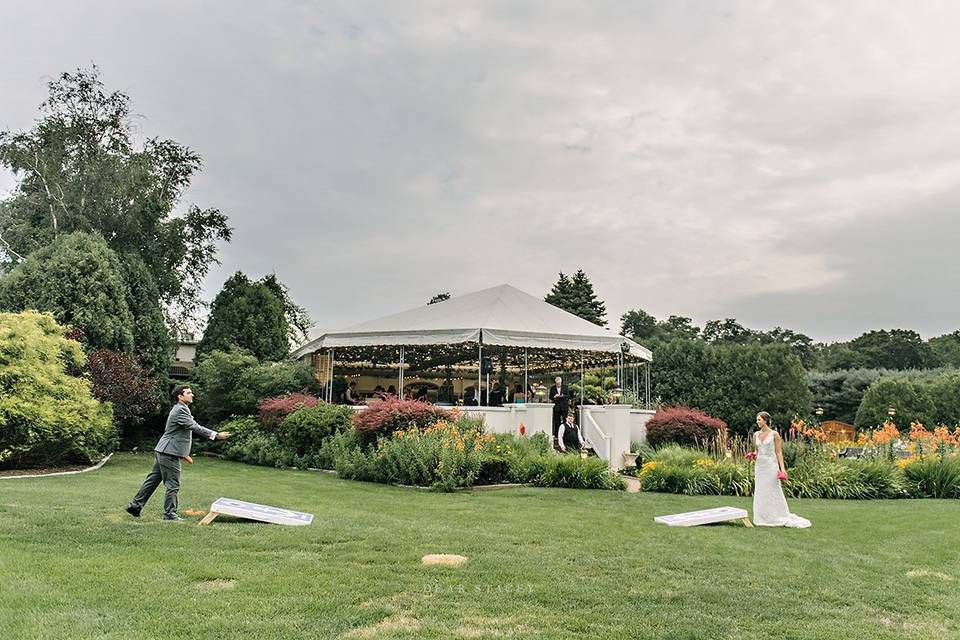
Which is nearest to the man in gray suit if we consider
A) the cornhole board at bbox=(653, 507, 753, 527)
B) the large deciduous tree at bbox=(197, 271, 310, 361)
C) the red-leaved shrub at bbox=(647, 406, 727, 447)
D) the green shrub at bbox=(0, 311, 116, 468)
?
the cornhole board at bbox=(653, 507, 753, 527)

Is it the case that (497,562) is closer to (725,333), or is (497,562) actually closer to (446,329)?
(446,329)

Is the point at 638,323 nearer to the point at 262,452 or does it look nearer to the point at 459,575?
the point at 262,452

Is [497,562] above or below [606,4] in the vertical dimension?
below

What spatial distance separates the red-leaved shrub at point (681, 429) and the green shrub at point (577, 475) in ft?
19.0

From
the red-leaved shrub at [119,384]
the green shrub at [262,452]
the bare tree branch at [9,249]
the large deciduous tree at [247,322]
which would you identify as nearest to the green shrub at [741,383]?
the large deciduous tree at [247,322]

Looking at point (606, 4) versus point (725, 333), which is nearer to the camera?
point (606, 4)

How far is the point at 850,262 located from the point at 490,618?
21.9 meters

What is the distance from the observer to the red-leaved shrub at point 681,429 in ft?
60.0

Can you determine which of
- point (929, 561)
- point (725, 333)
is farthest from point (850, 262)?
point (725, 333)

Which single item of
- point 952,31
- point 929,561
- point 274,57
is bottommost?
point 929,561

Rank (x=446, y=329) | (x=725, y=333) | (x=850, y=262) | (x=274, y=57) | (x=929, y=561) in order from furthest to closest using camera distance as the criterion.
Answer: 1. (x=725, y=333)
2. (x=850, y=262)
3. (x=446, y=329)
4. (x=274, y=57)
5. (x=929, y=561)

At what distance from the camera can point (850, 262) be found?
22344 mm

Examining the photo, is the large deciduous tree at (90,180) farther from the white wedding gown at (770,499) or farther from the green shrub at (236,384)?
the white wedding gown at (770,499)

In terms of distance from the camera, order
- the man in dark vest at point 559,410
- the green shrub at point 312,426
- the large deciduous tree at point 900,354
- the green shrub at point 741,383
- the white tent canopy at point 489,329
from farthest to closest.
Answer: the large deciduous tree at point 900,354 < the green shrub at point 741,383 < the white tent canopy at point 489,329 < the man in dark vest at point 559,410 < the green shrub at point 312,426
